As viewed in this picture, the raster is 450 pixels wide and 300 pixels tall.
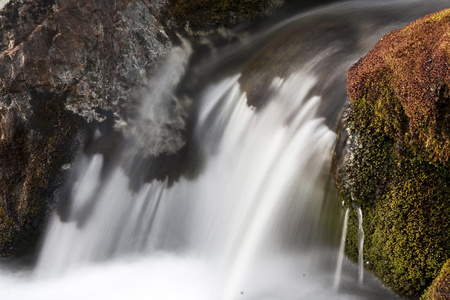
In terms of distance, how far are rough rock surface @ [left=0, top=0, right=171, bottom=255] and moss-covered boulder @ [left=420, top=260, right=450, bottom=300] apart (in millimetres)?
6397

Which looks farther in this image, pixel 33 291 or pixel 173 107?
pixel 173 107

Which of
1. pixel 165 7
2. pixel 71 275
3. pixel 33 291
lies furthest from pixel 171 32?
pixel 33 291

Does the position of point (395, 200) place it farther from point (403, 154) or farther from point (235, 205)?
point (235, 205)

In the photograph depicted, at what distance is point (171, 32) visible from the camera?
8.76 meters

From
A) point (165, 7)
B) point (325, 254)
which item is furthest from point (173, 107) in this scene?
point (325, 254)

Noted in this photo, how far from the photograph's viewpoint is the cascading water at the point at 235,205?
645cm

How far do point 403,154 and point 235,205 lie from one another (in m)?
Answer: 3.13

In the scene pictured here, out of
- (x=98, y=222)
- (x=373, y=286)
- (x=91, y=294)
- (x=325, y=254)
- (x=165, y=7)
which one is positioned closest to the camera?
(x=373, y=286)

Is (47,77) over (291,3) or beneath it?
beneath

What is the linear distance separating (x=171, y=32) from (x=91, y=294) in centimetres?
578

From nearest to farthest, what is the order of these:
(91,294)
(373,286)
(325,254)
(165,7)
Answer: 1. (373,286)
2. (325,254)
3. (91,294)
4. (165,7)

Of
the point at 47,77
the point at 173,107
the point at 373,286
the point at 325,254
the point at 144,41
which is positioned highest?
the point at 144,41

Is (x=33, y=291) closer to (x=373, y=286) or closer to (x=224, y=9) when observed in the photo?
(x=373, y=286)

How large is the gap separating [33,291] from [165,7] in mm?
6640
